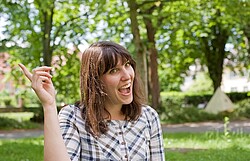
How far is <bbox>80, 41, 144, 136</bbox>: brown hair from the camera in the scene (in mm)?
2217

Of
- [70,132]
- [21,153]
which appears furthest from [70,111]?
[21,153]

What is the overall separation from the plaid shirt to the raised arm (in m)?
0.20

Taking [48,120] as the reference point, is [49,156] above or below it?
below

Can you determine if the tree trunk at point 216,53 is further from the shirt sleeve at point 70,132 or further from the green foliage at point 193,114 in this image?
the shirt sleeve at point 70,132

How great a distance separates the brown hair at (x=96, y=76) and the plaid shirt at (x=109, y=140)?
0.04m

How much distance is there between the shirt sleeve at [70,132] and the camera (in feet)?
7.13

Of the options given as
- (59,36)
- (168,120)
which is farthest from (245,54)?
(59,36)

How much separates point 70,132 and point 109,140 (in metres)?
0.20

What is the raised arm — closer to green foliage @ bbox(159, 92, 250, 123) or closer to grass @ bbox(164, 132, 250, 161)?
grass @ bbox(164, 132, 250, 161)

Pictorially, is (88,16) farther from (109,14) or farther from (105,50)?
(105,50)

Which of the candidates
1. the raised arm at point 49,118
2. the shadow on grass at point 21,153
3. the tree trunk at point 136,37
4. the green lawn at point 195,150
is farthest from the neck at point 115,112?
the tree trunk at point 136,37

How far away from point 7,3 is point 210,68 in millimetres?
18888

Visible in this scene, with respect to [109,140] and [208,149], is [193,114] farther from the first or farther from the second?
[109,140]

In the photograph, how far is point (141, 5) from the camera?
14.3 meters
